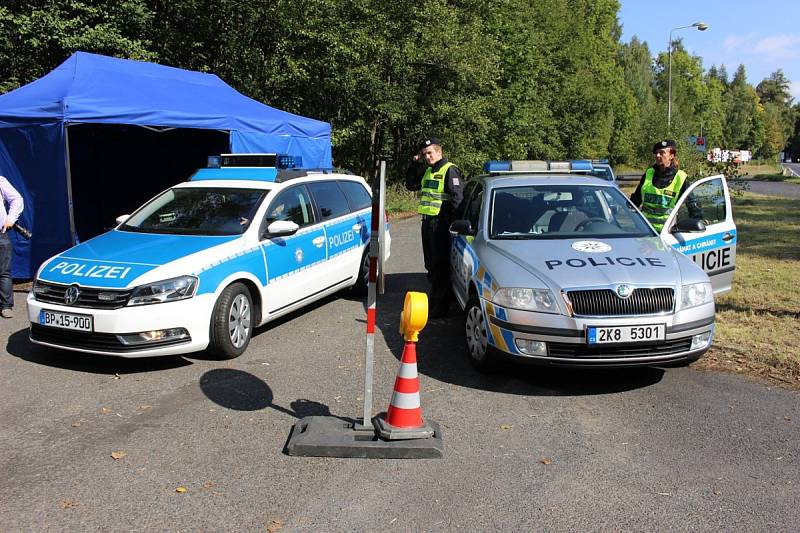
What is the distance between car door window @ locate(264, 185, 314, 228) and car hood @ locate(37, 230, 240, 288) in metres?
0.67

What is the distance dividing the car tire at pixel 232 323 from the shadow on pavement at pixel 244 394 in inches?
9.1

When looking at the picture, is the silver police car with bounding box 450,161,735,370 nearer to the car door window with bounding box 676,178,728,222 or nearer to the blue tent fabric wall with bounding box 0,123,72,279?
the car door window with bounding box 676,178,728,222

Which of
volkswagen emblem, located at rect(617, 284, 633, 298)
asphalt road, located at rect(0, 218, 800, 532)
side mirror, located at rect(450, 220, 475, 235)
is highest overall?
side mirror, located at rect(450, 220, 475, 235)

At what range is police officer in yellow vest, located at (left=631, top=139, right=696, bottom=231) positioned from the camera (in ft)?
23.6

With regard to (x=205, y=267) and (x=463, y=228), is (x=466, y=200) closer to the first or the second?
(x=463, y=228)

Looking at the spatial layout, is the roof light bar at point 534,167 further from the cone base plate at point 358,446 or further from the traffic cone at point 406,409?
the cone base plate at point 358,446

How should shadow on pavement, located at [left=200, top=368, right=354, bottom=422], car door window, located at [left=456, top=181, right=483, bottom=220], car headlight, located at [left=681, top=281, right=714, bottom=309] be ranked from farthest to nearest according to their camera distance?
1. car door window, located at [left=456, top=181, right=483, bottom=220]
2. car headlight, located at [left=681, top=281, right=714, bottom=309]
3. shadow on pavement, located at [left=200, top=368, right=354, bottom=422]

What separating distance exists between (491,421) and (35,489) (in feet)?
9.18

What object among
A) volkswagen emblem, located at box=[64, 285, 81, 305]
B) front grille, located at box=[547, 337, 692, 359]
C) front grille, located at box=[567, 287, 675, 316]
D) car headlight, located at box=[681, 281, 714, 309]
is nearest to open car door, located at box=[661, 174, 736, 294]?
car headlight, located at box=[681, 281, 714, 309]

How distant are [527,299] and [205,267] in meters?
2.73

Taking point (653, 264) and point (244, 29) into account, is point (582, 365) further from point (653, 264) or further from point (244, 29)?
point (244, 29)

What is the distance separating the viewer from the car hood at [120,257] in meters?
5.69

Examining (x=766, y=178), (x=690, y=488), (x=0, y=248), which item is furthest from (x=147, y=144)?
(x=766, y=178)

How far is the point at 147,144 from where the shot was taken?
1385 centimetres
